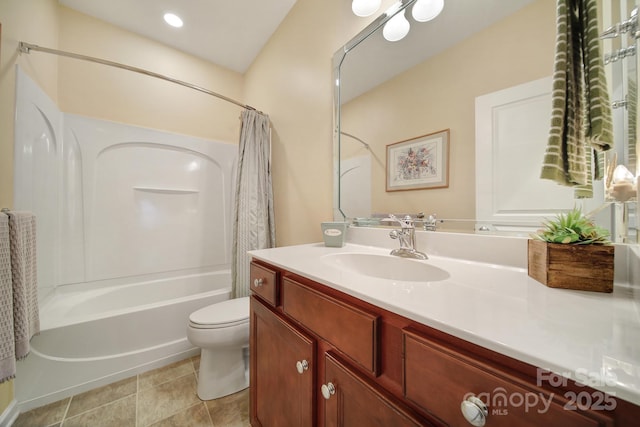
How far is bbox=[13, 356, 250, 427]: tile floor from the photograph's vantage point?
1.06 metres

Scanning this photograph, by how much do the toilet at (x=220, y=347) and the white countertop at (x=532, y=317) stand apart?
848mm

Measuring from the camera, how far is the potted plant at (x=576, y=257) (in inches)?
18.5

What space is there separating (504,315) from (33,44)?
2.55 meters

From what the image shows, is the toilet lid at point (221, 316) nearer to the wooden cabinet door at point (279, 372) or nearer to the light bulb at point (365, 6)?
the wooden cabinet door at point (279, 372)

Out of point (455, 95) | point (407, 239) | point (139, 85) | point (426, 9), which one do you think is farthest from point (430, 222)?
point (139, 85)

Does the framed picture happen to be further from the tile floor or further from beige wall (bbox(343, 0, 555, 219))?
the tile floor

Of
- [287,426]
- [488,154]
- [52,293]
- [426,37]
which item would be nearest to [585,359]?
[488,154]

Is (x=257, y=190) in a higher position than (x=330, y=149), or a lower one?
lower

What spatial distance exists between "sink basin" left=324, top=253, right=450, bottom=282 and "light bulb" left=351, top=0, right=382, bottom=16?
1.20 m

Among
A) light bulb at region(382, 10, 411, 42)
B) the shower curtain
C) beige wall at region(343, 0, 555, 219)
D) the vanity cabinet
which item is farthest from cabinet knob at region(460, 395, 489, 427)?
the shower curtain

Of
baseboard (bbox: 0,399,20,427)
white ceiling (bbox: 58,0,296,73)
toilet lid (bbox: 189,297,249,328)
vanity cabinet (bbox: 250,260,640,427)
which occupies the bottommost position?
baseboard (bbox: 0,399,20,427)

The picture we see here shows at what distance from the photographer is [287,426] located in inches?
28.3

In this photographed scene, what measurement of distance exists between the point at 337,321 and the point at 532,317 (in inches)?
14.6

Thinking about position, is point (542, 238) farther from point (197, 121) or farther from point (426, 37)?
point (197, 121)
